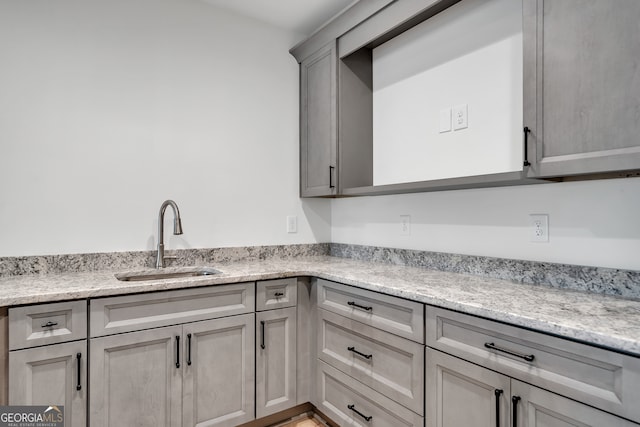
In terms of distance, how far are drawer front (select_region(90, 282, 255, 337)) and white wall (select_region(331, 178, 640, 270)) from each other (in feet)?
3.24

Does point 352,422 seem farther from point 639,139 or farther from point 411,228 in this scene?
point 639,139

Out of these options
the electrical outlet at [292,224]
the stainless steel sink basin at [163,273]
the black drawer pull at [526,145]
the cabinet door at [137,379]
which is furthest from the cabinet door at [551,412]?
the electrical outlet at [292,224]

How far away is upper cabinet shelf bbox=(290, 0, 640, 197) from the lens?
1158 mm

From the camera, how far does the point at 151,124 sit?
2143mm

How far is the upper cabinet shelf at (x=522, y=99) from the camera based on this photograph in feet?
3.80

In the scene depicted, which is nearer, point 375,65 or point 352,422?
point 352,422

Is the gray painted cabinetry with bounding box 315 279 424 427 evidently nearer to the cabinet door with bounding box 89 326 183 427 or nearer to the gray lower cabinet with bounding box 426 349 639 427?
the gray lower cabinet with bounding box 426 349 639 427

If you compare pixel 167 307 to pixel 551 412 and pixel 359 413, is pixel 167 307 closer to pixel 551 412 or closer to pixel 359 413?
pixel 359 413

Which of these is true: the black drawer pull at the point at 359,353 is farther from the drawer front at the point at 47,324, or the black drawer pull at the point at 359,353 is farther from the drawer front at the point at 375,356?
the drawer front at the point at 47,324

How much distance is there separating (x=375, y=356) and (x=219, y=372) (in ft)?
2.51

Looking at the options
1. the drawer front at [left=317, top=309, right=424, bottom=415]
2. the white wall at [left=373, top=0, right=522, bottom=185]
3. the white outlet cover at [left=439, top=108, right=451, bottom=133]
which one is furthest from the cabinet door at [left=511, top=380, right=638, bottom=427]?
the white outlet cover at [left=439, top=108, right=451, bottom=133]

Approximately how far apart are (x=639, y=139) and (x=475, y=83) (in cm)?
85

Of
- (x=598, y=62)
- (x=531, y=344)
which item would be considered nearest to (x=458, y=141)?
(x=598, y=62)

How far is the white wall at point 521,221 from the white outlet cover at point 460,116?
334 millimetres
